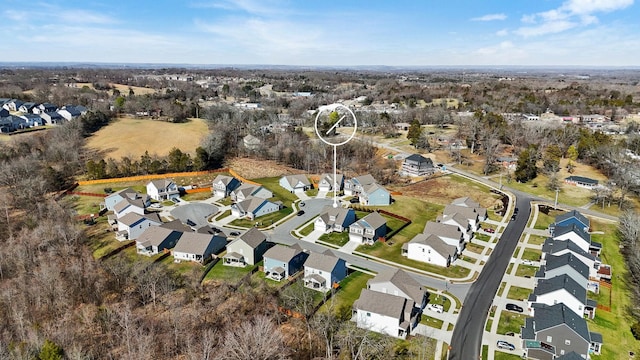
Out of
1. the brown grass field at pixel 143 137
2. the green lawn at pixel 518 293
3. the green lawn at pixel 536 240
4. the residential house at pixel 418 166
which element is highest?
the brown grass field at pixel 143 137

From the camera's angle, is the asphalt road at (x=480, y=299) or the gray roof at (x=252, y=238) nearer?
the asphalt road at (x=480, y=299)

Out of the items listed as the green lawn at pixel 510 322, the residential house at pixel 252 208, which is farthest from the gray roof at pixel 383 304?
the residential house at pixel 252 208

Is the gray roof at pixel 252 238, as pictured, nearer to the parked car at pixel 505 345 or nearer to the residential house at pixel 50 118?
the parked car at pixel 505 345

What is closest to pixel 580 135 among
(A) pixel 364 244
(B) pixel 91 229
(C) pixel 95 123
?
(A) pixel 364 244

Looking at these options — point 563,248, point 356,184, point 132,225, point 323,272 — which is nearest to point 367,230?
point 323,272

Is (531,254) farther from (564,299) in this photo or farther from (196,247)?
(196,247)

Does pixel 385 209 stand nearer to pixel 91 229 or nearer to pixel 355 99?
pixel 91 229
